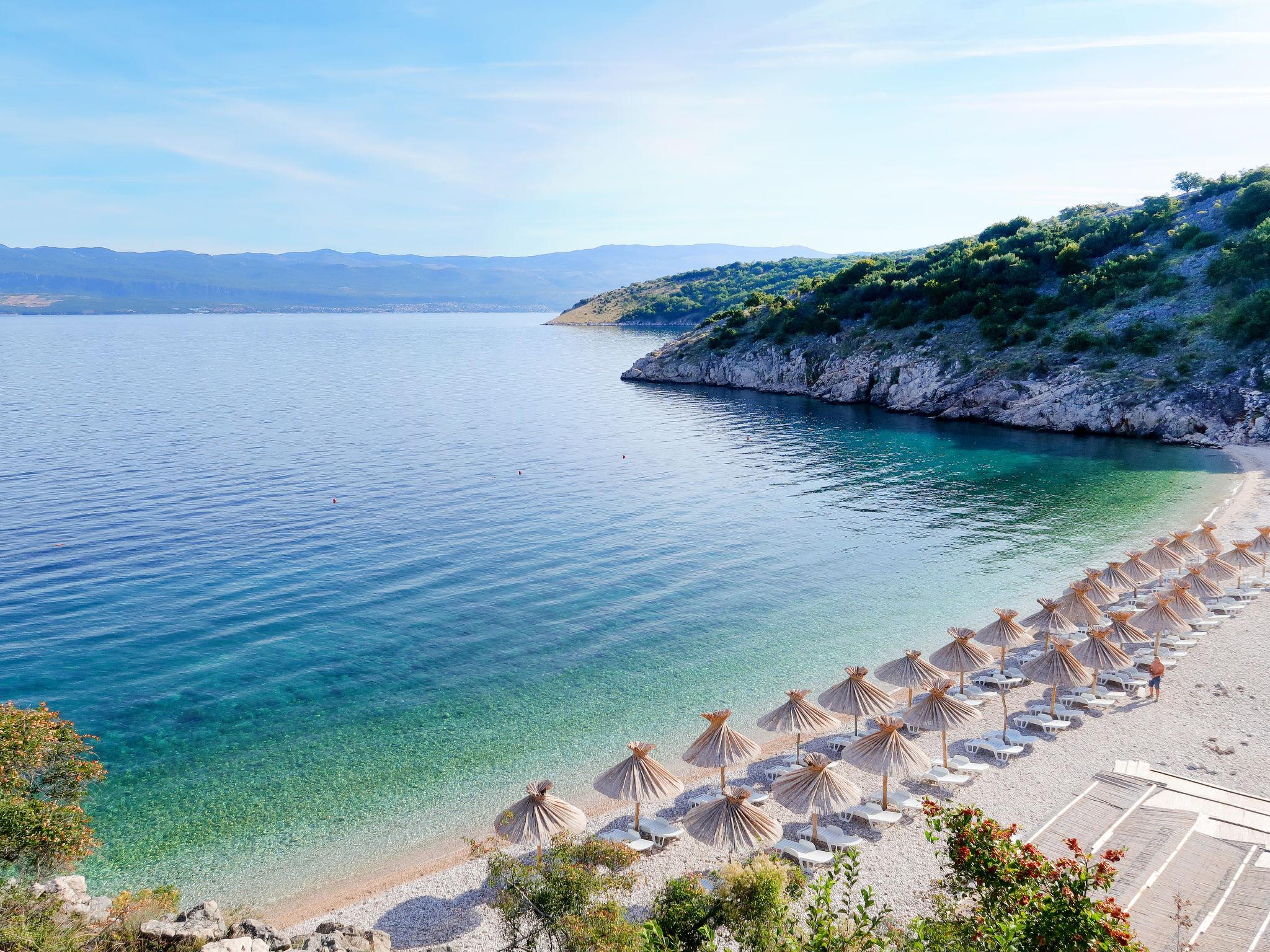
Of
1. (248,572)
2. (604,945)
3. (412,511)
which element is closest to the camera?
(604,945)

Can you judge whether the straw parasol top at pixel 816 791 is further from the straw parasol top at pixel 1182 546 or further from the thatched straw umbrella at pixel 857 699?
the straw parasol top at pixel 1182 546

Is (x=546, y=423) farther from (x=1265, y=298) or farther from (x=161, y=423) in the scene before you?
(x=1265, y=298)

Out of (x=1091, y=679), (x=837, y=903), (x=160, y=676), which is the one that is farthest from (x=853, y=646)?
(x=160, y=676)

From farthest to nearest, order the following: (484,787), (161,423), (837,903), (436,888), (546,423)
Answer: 1. (546,423)
2. (161,423)
3. (484,787)
4. (436,888)
5. (837,903)

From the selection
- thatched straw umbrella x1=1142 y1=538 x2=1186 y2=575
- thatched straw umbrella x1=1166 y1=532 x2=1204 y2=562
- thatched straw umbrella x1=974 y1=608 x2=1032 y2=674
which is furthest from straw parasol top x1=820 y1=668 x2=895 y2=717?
thatched straw umbrella x1=1166 y1=532 x2=1204 y2=562

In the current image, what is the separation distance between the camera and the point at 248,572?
3531 centimetres

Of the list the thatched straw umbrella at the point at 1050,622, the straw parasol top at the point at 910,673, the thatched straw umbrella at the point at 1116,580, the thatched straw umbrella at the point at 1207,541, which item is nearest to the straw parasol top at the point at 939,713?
the straw parasol top at the point at 910,673

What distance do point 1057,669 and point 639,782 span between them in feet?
44.3

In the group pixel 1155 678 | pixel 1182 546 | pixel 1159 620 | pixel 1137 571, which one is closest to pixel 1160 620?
pixel 1159 620

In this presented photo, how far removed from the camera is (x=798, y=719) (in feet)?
66.3

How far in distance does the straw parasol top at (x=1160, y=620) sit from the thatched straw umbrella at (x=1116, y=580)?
281 centimetres

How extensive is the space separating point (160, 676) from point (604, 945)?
68.3ft

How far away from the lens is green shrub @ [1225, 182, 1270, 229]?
77500 millimetres

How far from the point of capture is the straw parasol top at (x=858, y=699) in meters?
21.0
